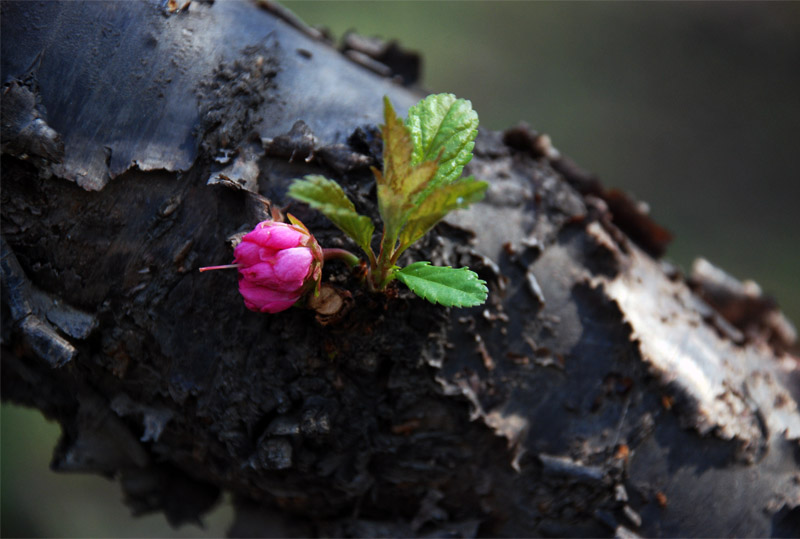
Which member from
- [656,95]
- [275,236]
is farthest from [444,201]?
[656,95]

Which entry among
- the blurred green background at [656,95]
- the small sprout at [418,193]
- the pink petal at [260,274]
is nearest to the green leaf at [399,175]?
the small sprout at [418,193]

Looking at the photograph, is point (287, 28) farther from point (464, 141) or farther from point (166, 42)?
point (464, 141)

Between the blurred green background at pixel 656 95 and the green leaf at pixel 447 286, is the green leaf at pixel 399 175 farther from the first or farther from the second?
the blurred green background at pixel 656 95

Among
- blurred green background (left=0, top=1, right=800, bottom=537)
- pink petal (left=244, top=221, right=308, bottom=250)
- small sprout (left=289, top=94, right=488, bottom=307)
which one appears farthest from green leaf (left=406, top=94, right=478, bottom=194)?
blurred green background (left=0, top=1, right=800, bottom=537)

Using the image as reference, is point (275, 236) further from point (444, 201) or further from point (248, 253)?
point (444, 201)

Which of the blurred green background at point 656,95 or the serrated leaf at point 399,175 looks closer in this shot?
the serrated leaf at point 399,175
